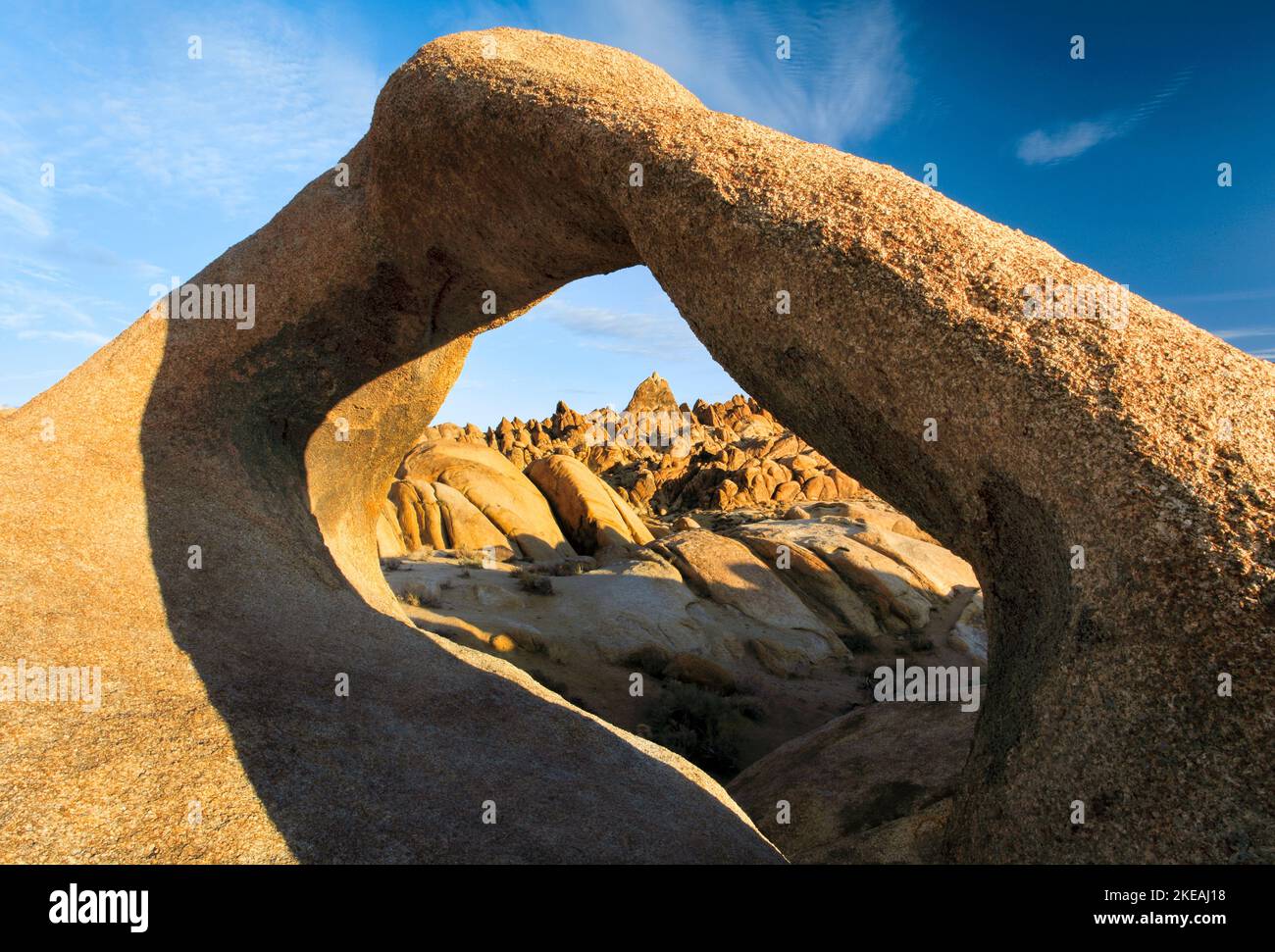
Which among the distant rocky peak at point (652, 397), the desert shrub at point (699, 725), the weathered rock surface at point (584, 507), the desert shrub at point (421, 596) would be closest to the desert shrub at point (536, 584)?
the desert shrub at point (421, 596)

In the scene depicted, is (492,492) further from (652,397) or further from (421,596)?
(652,397)

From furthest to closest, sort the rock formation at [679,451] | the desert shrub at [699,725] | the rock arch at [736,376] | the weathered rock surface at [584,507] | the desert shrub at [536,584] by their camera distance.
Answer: the rock formation at [679,451] → the weathered rock surface at [584,507] → the desert shrub at [536,584] → the desert shrub at [699,725] → the rock arch at [736,376]

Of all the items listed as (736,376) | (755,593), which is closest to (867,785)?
(736,376)

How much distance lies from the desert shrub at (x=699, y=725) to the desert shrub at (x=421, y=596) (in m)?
4.45

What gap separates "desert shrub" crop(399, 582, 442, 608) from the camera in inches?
512

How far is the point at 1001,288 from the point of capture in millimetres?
3641

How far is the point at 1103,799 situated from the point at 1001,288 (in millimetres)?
2362

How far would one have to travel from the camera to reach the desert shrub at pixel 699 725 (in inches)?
417

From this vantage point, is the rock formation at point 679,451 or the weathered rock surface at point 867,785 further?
the rock formation at point 679,451

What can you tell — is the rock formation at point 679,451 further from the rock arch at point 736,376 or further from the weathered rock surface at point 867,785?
the rock arch at point 736,376

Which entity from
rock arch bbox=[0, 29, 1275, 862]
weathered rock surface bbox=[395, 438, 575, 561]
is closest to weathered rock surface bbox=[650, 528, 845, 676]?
weathered rock surface bbox=[395, 438, 575, 561]

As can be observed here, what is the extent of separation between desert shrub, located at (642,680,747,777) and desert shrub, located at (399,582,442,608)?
445 centimetres
